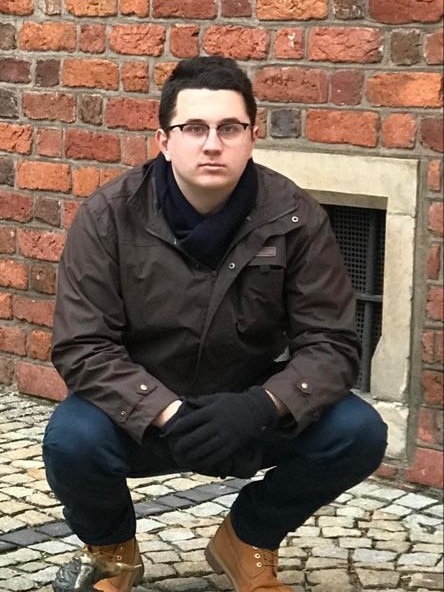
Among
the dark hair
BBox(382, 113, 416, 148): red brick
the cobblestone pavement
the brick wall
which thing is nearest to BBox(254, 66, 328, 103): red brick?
the brick wall

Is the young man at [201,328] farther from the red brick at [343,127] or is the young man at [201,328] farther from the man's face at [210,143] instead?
the red brick at [343,127]

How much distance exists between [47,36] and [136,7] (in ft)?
1.79

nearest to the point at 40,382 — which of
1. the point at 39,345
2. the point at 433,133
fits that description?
the point at 39,345

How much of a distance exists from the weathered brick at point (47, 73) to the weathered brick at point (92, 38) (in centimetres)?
18

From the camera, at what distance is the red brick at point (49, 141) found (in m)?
6.27

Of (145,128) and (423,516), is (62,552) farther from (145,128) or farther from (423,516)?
(145,128)

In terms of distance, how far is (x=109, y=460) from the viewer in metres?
3.63

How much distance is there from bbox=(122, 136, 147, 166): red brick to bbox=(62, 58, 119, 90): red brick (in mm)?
233

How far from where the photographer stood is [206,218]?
376 cm

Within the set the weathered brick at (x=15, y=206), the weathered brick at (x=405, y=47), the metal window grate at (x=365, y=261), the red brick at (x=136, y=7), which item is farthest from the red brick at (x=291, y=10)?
the weathered brick at (x=15, y=206)

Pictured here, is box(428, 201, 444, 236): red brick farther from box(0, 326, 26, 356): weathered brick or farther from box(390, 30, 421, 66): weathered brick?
box(0, 326, 26, 356): weathered brick

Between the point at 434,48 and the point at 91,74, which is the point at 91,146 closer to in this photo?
the point at 91,74

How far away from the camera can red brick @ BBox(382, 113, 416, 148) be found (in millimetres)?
5082

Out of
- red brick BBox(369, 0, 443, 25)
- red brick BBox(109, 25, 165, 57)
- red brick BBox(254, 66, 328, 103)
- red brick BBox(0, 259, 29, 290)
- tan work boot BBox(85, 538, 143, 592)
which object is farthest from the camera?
red brick BBox(0, 259, 29, 290)
